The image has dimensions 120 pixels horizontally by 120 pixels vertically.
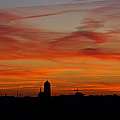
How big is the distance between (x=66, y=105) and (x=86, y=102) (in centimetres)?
850

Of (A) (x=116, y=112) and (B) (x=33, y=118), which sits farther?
(A) (x=116, y=112)

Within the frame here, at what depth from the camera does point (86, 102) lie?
166 meters

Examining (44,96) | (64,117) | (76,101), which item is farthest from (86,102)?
(64,117)

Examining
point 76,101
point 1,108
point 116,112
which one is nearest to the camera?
point 116,112

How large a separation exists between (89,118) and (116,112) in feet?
30.2

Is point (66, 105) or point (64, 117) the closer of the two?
point (64, 117)

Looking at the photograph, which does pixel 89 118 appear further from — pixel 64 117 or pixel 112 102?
pixel 112 102

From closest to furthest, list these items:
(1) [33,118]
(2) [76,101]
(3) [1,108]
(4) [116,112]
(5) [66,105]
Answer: (1) [33,118] < (4) [116,112] < (3) [1,108] < (5) [66,105] < (2) [76,101]

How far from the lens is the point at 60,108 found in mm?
150000

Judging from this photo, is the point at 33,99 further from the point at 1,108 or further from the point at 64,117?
the point at 64,117

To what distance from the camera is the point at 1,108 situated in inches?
5896

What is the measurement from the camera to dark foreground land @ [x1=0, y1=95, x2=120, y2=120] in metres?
135

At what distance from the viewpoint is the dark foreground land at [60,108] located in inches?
5325

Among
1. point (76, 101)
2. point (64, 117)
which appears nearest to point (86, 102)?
point (76, 101)
